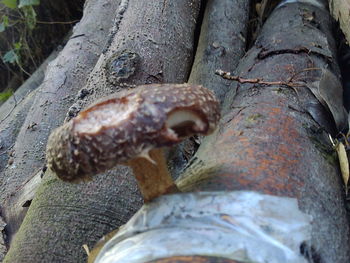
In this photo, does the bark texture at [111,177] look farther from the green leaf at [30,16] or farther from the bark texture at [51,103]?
the green leaf at [30,16]

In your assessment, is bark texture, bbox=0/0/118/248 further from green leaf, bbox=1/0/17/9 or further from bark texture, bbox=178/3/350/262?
bark texture, bbox=178/3/350/262

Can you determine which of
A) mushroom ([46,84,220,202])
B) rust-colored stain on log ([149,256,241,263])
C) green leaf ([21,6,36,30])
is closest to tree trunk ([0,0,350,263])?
rust-colored stain on log ([149,256,241,263])

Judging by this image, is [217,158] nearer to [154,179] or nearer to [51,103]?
[154,179]

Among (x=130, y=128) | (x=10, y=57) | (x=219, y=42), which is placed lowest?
(x=10, y=57)

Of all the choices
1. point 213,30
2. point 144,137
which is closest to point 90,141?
point 144,137

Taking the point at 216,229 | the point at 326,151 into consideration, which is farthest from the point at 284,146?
the point at 216,229
